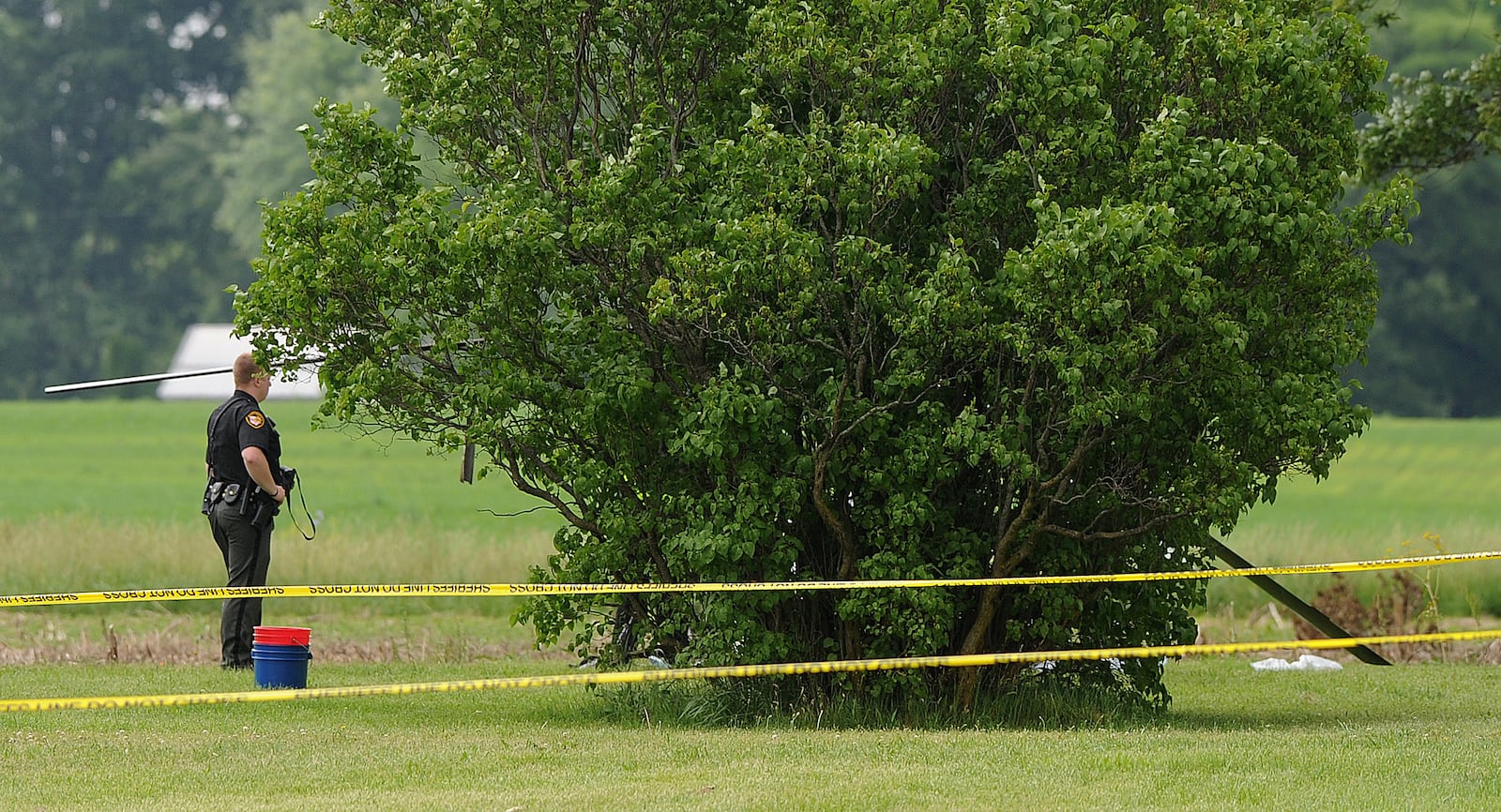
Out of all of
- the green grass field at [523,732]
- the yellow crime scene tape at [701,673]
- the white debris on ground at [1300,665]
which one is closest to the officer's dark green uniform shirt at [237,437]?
the green grass field at [523,732]

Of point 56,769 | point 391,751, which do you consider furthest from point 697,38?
point 56,769

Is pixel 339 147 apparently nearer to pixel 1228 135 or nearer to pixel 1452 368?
pixel 1228 135

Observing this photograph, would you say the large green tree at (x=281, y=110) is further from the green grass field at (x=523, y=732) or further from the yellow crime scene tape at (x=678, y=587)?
the yellow crime scene tape at (x=678, y=587)

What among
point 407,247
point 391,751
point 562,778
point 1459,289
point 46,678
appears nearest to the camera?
point 562,778

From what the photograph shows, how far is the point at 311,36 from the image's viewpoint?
220 feet

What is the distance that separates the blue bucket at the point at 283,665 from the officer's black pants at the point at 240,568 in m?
1.31

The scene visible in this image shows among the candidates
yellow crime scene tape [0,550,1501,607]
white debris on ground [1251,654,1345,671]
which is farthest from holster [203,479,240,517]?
white debris on ground [1251,654,1345,671]

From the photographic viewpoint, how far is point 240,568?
41.4 ft

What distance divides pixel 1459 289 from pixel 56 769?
55.3m

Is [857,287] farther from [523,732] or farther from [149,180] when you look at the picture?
[149,180]

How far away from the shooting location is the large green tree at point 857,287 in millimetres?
9586

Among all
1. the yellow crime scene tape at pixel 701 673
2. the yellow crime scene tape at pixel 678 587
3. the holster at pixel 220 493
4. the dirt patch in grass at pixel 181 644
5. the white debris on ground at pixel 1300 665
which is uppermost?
the holster at pixel 220 493

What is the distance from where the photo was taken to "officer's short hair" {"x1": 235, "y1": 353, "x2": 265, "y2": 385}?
11973 millimetres

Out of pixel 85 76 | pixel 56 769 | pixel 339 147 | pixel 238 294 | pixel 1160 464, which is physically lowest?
pixel 56 769
